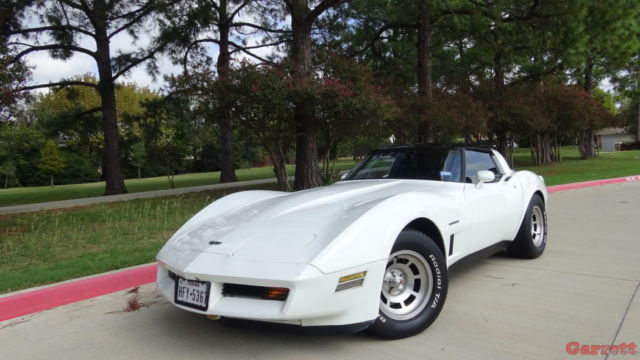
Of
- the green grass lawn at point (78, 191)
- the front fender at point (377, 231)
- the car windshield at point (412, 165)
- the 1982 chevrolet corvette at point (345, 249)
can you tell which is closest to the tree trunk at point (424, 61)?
the car windshield at point (412, 165)

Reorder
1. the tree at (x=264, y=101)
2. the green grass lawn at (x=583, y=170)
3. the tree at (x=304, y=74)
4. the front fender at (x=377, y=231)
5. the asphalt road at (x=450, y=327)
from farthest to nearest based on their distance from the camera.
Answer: the green grass lawn at (x=583, y=170) < the tree at (x=304, y=74) < the tree at (x=264, y=101) < the asphalt road at (x=450, y=327) < the front fender at (x=377, y=231)

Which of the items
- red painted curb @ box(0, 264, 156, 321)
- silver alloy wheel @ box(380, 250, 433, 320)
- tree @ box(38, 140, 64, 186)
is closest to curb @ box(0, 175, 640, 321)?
red painted curb @ box(0, 264, 156, 321)

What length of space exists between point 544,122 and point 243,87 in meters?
15.5

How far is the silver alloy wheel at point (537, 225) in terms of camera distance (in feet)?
18.3

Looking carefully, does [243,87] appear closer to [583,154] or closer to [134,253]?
[134,253]

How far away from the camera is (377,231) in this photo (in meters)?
3.03

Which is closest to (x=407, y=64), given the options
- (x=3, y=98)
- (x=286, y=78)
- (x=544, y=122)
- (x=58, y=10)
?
(x=544, y=122)

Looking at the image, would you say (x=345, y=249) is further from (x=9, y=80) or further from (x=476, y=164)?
(x=9, y=80)

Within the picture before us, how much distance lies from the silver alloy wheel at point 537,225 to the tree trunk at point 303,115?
6.12 meters

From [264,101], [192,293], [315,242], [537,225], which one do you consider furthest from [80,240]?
[537,225]

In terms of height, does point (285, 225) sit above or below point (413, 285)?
above

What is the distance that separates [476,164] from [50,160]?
150 ft

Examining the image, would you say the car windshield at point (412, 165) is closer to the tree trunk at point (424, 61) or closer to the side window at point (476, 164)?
the side window at point (476, 164)

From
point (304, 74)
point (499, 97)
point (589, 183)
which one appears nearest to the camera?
point (304, 74)
